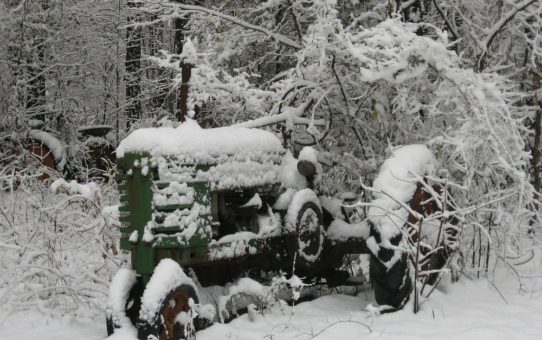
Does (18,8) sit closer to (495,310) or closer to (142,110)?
(142,110)

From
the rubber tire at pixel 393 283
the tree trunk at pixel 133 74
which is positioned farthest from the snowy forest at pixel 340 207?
the tree trunk at pixel 133 74

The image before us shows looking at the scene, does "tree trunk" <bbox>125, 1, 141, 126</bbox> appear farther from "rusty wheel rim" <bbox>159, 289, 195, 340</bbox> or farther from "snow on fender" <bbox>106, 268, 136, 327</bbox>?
"rusty wheel rim" <bbox>159, 289, 195, 340</bbox>

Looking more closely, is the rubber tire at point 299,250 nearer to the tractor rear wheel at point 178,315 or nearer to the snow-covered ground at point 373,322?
the snow-covered ground at point 373,322

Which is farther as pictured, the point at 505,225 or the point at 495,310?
the point at 505,225

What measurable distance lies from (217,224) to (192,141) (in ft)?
Answer: 1.98

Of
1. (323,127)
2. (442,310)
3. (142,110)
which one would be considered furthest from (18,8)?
(442,310)

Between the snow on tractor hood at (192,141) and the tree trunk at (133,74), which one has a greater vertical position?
the tree trunk at (133,74)

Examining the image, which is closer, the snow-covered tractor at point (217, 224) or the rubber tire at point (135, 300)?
the snow-covered tractor at point (217, 224)

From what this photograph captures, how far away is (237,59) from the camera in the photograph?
9.32 m

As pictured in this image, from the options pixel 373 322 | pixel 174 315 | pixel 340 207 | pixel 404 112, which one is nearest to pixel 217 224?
pixel 174 315

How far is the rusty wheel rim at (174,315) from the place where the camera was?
400 centimetres

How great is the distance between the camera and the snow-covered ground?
13.0ft

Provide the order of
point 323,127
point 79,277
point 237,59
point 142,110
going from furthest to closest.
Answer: point 142,110
point 237,59
point 323,127
point 79,277

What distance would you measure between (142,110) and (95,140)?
379 centimetres
